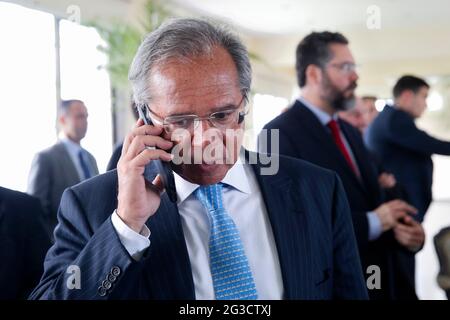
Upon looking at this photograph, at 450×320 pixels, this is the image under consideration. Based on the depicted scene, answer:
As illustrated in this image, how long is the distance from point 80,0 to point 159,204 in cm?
193

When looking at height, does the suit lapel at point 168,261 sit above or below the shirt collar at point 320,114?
below

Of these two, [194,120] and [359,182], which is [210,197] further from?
[359,182]

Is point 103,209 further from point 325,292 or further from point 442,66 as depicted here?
point 442,66

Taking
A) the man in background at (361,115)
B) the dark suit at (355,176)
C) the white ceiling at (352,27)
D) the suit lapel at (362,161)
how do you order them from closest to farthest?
the dark suit at (355,176)
the suit lapel at (362,161)
the man in background at (361,115)
the white ceiling at (352,27)

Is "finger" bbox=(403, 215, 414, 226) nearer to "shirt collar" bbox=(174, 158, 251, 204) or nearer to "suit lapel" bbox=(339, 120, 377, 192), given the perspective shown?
"suit lapel" bbox=(339, 120, 377, 192)

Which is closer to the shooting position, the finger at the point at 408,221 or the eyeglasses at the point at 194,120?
the eyeglasses at the point at 194,120

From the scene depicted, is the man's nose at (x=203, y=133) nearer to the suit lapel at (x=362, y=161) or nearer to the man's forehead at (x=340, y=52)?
the suit lapel at (x=362, y=161)

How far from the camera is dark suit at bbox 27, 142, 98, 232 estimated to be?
4.00 feet

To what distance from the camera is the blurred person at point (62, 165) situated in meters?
1.23

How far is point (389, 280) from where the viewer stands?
1502mm

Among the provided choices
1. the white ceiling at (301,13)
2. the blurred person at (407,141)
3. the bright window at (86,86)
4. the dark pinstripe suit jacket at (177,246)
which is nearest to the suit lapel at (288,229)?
the dark pinstripe suit jacket at (177,246)

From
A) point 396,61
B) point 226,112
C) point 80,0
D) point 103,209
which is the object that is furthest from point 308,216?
point 396,61

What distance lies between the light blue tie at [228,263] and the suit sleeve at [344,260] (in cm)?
19

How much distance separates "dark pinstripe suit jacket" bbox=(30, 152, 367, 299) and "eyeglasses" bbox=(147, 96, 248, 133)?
0.13 meters
